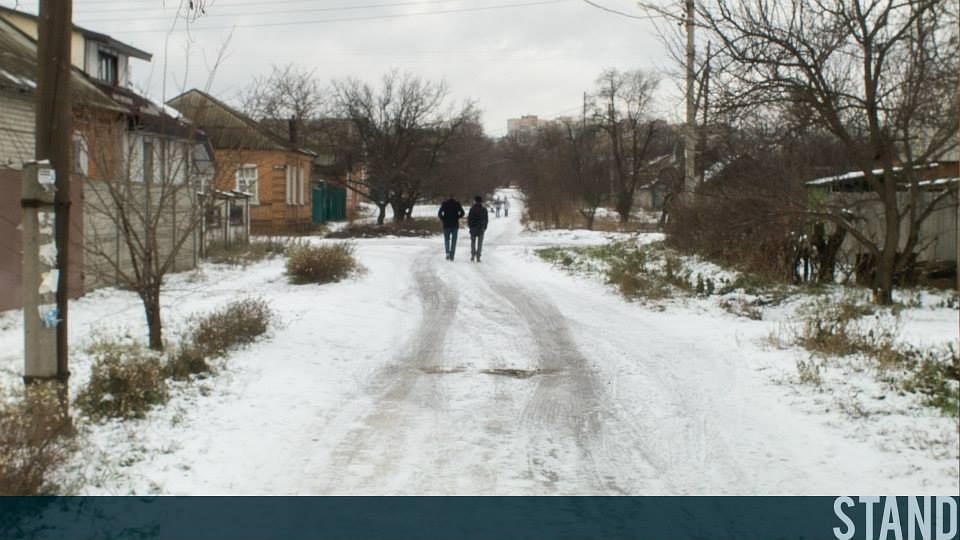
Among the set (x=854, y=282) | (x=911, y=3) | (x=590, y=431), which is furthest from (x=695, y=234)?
(x=590, y=431)

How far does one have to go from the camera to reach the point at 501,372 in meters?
8.80

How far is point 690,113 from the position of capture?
57.5 feet

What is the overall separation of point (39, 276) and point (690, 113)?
45.0ft

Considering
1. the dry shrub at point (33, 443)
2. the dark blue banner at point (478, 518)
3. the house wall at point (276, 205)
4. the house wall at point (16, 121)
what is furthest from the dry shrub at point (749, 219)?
the house wall at point (276, 205)

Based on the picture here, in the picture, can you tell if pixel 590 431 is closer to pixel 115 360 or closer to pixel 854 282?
pixel 115 360

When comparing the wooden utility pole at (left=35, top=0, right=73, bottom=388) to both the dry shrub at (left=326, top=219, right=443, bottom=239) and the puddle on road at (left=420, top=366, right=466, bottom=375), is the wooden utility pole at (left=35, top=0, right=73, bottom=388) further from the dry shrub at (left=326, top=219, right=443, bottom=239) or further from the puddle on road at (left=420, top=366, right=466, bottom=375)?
the dry shrub at (left=326, top=219, right=443, bottom=239)

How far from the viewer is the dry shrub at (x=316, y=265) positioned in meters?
15.7

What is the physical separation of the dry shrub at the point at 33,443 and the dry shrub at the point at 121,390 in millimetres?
931

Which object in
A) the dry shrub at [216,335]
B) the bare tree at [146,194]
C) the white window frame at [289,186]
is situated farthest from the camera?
the white window frame at [289,186]

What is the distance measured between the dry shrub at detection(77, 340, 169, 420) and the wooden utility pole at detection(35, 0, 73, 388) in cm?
62

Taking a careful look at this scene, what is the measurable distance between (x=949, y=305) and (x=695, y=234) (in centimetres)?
669

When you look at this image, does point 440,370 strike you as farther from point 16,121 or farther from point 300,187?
point 300,187

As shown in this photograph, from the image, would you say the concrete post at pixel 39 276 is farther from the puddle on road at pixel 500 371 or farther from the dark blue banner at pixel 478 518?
the puddle on road at pixel 500 371

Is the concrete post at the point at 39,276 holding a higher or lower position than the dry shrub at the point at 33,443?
higher
